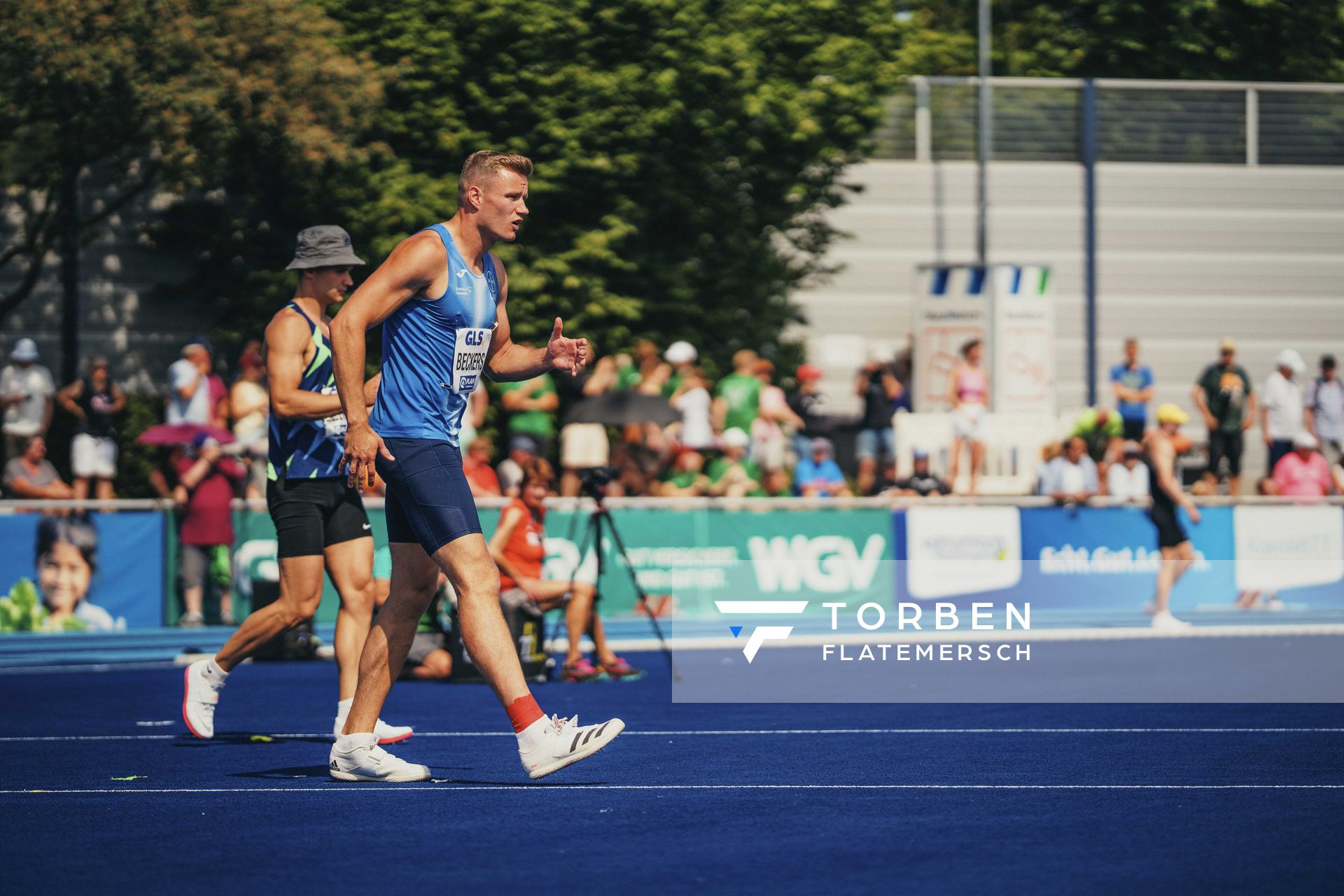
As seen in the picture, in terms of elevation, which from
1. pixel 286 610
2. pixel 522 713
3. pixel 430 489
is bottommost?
pixel 522 713

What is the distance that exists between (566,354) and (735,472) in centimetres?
1163

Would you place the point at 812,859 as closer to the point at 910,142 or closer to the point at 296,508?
the point at 296,508

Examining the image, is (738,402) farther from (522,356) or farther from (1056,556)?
(522,356)

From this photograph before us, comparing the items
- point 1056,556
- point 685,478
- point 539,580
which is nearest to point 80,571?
point 539,580

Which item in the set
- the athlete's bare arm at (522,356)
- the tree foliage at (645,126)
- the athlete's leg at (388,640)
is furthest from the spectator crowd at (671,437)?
the athlete's leg at (388,640)

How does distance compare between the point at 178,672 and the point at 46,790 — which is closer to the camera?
the point at 46,790

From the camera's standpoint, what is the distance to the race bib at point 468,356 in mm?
7176

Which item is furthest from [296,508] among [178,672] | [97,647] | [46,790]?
[97,647]

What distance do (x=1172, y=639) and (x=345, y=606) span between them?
9428 mm

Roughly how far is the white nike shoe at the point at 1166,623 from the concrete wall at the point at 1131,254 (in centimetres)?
1315

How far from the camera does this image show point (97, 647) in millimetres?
15766

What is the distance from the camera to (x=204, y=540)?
1639 centimetres

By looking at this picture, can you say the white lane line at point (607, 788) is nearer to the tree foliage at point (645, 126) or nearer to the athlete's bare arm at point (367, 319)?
the athlete's bare arm at point (367, 319)

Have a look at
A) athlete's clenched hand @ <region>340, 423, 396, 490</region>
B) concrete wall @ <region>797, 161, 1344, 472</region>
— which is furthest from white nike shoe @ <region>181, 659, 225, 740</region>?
concrete wall @ <region>797, 161, 1344, 472</region>
